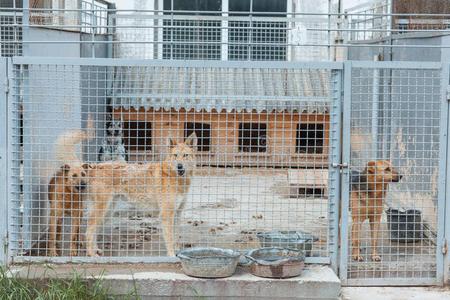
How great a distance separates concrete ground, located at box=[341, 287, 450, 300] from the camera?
607cm

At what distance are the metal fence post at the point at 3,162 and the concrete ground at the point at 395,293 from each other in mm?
3137

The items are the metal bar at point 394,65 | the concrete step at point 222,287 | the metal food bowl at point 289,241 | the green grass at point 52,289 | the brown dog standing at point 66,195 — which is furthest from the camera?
the brown dog standing at point 66,195

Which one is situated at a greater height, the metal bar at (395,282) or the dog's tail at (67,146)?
the dog's tail at (67,146)

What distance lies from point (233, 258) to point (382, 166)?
2081 millimetres

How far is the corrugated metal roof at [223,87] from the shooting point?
13523 mm

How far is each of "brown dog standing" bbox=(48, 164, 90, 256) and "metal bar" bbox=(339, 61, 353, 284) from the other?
2.57m

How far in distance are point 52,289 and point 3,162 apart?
1435 mm

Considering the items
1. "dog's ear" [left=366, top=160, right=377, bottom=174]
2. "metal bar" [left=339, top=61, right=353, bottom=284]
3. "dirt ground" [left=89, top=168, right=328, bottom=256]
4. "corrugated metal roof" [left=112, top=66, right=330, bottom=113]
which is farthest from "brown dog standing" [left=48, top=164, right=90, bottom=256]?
"corrugated metal roof" [left=112, top=66, right=330, bottom=113]

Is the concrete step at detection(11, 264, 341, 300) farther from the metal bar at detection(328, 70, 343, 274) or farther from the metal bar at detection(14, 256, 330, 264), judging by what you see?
the metal bar at detection(328, 70, 343, 274)

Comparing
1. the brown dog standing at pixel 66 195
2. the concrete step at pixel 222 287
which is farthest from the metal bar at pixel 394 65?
the brown dog standing at pixel 66 195

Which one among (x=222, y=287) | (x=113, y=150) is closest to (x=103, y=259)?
(x=222, y=287)

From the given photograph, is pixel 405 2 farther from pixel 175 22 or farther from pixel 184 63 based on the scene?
pixel 184 63

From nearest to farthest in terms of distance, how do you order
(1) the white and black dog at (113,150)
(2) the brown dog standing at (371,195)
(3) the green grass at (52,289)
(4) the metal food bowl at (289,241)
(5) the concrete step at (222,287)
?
(3) the green grass at (52,289)
(5) the concrete step at (222,287)
(4) the metal food bowl at (289,241)
(2) the brown dog standing at (371,195)
(1) the white and black dog at (113,150)

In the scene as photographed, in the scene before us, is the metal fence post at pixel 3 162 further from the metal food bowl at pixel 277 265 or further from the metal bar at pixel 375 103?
the metal bar at pixel 375 103
